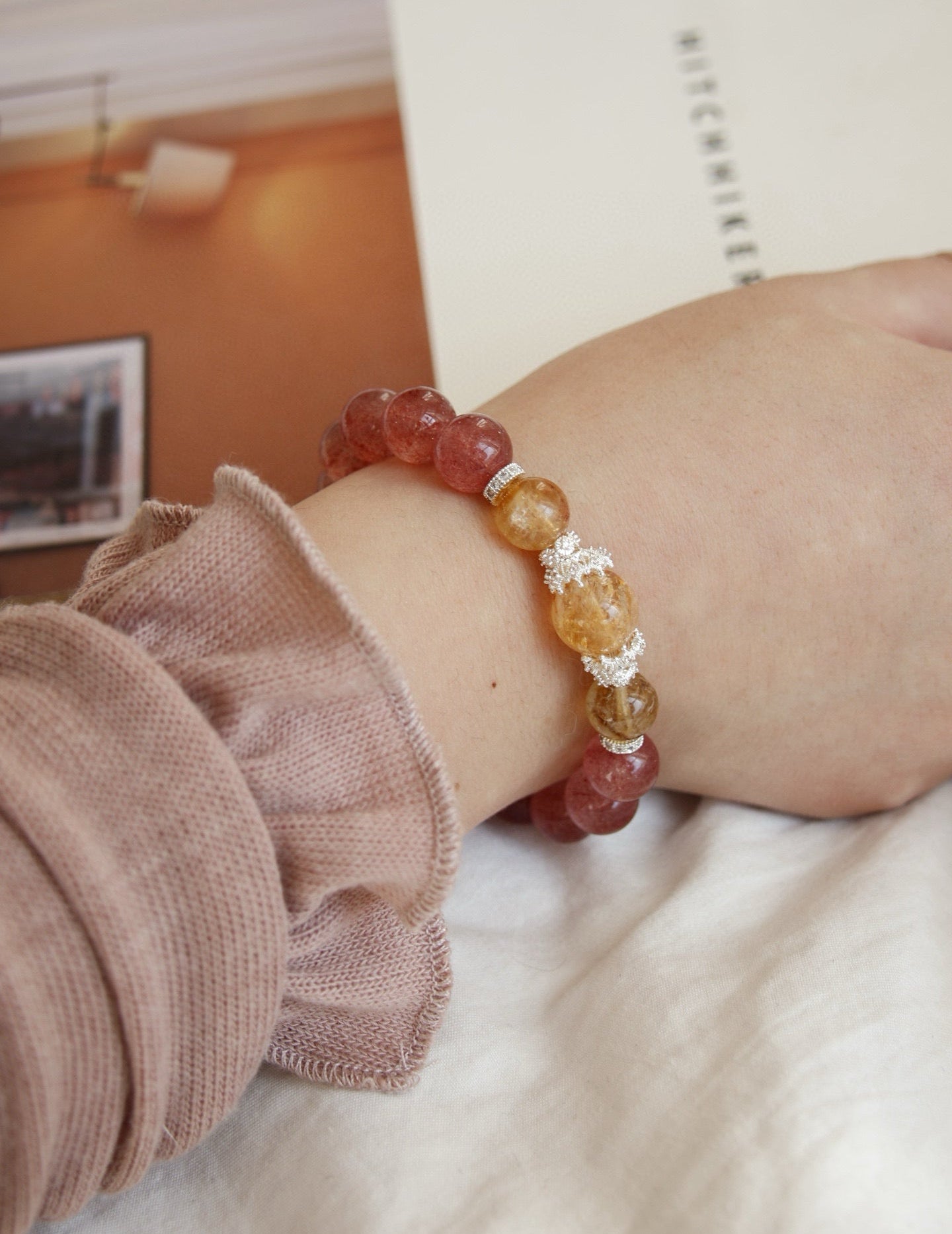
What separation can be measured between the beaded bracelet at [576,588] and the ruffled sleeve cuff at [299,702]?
12 cm

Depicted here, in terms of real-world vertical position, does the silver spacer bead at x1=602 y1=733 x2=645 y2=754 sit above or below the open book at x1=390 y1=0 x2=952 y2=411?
below

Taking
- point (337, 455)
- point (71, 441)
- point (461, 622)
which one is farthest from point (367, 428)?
point (71, 441)

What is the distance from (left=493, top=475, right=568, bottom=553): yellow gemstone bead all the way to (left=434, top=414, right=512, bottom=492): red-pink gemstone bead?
2cm

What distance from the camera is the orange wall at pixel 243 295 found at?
1.05m

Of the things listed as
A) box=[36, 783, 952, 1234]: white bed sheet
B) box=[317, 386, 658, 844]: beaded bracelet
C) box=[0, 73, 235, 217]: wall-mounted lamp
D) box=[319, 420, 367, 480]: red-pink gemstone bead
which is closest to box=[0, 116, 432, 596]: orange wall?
box=[0, 73, 235, 217]: wall-mounted lamp

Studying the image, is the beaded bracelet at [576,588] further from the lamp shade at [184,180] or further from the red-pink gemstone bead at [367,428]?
the lamp shade at [184,180]

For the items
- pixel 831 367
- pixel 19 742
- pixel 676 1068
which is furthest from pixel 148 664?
pixel 831 367

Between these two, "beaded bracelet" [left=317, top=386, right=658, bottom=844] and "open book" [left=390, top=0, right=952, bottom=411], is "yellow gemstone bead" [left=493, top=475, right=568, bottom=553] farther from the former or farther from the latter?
"open book" [left=390, top=0, right=952, bottom=411]

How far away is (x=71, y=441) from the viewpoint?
1050 mm

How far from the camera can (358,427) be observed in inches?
24.5

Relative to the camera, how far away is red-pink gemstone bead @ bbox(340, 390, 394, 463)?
621 mm

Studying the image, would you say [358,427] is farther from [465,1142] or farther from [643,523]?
[465,1142]

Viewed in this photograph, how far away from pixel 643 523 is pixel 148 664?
0.29 meters

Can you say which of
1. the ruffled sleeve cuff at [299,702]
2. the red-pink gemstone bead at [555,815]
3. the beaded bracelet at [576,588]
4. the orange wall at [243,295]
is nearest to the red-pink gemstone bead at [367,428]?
the beaded bracelet at [576,588]
